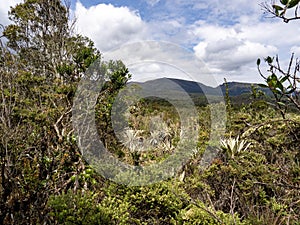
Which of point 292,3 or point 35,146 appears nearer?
point 292,3

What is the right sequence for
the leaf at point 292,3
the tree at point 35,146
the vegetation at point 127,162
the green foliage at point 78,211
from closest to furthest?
the leaf at point 292,3 < the green foliage at point 78,211 < the vegetation at point 127,162 < the tree at point 35,146

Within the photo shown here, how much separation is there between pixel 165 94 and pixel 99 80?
3.97ft

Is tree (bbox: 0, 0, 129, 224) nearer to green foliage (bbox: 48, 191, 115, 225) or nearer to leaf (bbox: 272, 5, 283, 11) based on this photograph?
green foliage (bbox: 48, 191, 115, 225)

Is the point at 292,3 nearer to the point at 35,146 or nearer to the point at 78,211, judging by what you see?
the point at 78,211

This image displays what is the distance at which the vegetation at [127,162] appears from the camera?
8.40ft

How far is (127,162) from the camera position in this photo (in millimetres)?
3961

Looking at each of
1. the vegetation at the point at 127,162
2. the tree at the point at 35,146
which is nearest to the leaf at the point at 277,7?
the vegetation at the point at 127,162

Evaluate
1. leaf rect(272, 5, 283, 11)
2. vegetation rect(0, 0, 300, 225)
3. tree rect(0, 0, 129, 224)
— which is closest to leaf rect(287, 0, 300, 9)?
leaf rect(272, 5, 283, 11)

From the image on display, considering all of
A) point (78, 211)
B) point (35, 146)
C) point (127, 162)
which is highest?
point (35, 146)

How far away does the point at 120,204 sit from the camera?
276 centimetres

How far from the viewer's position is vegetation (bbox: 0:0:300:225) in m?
2.56

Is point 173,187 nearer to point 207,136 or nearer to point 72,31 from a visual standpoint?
point 207,136

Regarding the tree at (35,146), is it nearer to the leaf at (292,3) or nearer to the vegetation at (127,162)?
the vegetation at (127,162)

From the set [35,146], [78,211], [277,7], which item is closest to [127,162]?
[35,146]
